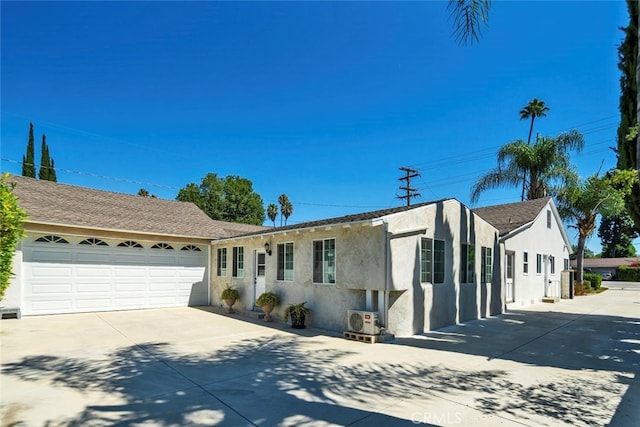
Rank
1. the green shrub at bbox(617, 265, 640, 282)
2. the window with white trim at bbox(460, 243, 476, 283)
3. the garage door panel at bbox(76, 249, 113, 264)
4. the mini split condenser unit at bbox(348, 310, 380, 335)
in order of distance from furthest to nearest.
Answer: the green shrub at bbox(617, 265, 640, 282)
the garage door panel at bbox(76, 249, 113, 264)
the window with white trim at bbox(460, 243, 476, 283)
the mini split condenser unit at bbox(348, 310, 380, 335)

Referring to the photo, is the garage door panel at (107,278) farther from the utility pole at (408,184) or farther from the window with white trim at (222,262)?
the utility pole at (408,184)

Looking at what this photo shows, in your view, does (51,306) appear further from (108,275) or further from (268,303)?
(268,303)

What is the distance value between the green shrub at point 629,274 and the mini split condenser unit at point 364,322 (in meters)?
46.8

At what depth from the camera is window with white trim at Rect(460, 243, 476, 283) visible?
1145 centimetres

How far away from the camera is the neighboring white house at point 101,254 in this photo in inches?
464

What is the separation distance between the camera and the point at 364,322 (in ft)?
28.2

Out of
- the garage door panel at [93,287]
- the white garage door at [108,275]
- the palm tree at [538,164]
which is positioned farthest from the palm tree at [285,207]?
the garage door panel at [93,287]

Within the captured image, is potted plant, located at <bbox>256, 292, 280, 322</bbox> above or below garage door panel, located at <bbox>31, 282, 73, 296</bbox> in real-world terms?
below

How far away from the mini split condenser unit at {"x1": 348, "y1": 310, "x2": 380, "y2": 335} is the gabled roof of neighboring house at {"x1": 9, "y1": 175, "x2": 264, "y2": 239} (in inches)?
329

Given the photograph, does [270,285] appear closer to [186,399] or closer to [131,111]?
[186,399]

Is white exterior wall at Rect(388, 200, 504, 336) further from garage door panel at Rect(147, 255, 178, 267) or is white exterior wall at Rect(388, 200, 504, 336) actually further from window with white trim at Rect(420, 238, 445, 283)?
garage door panel at Rect(147, 255, 178, 267)

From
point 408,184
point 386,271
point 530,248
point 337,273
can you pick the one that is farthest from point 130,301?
point 408,184

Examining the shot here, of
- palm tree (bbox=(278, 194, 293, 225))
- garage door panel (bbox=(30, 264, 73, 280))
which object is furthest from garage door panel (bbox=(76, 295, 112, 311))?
palm tree (bbox=(278, 194, 293, 225))

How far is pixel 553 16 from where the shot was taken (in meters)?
7.14
